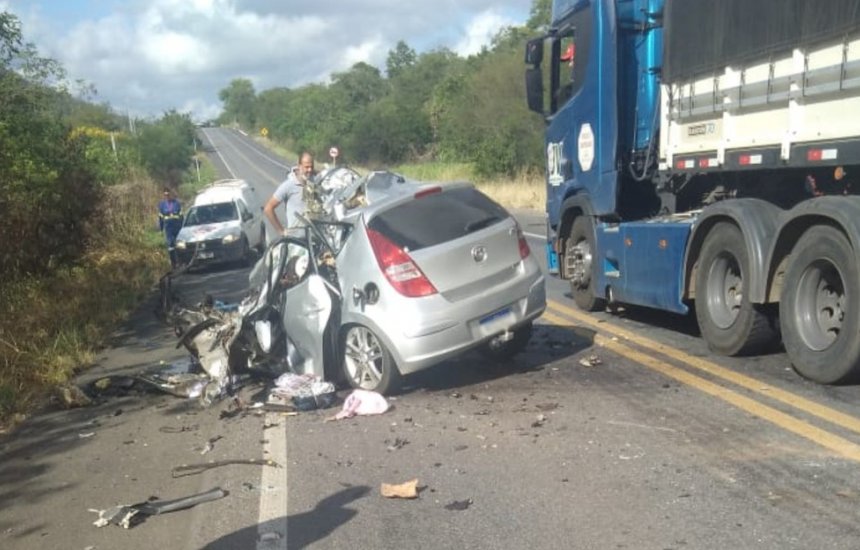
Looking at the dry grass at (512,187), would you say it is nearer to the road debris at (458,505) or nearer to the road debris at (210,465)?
the road debris at (210,465)

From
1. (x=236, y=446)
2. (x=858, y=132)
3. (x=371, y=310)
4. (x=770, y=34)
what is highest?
(x=770, y=34)

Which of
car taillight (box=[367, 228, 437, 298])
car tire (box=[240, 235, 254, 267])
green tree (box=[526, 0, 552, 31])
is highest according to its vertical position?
green tree (box=[526, 0, 552, 31])

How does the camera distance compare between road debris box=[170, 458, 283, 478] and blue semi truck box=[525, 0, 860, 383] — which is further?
blue semi truck box=[525, 0, 860, 383]

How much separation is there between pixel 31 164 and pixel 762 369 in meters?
11.1

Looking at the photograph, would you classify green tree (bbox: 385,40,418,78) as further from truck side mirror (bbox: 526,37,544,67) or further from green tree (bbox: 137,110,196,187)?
truck side mirror (bbox: 526,37,544,67)

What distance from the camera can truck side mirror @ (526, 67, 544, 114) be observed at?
398 inches

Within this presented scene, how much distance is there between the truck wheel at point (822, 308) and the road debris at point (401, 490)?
3.01 meters

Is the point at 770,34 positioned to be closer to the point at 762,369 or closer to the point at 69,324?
the point at 762,369

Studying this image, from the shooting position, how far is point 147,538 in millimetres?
4484

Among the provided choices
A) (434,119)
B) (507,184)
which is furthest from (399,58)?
(507,184)

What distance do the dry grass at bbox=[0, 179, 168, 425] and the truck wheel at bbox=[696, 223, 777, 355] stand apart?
589 cm

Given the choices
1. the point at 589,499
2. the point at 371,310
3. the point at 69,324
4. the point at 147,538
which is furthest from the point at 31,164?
the point at 589,499

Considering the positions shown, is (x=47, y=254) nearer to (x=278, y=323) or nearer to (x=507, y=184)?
(x=278, y=323)

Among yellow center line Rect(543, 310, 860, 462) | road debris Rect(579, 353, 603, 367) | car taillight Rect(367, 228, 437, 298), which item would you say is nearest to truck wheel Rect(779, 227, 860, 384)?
yellow center line Rect(543, 310, 860, 462)
